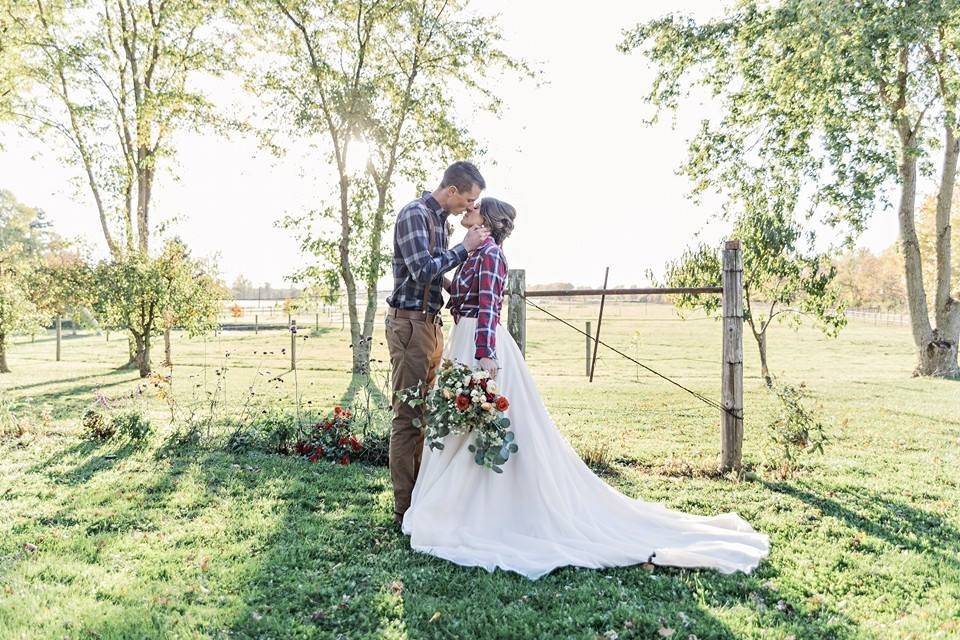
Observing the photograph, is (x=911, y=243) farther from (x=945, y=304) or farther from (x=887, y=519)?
(x=887, y=519)

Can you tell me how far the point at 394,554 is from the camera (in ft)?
13.1

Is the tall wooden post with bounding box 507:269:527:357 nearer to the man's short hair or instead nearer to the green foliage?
the man's short hair

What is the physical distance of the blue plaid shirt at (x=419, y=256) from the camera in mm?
4055

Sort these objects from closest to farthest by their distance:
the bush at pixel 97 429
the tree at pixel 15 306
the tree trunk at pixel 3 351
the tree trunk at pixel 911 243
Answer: the bush at pixel 97 429
the tree trunk at pixel 911 243
the tree at pixel 15 306
the tree trunk at pixel 3 351

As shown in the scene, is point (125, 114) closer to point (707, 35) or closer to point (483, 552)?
point (707, 35)

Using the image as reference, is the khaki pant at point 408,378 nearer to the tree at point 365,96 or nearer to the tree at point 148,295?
the tree at point 365,96

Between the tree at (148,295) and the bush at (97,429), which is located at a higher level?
the tree at (148,295)

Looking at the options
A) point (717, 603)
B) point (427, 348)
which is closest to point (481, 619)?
point (717, 603)

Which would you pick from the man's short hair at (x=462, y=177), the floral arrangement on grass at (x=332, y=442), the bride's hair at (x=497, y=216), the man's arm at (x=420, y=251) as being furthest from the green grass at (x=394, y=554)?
the man's short hair at (x=462, y=177)

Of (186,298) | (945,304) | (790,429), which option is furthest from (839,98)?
(186,298)

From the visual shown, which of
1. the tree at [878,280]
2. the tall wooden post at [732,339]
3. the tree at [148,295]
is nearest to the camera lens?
the tall wooden post at [732,339]

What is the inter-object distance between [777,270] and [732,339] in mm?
8668

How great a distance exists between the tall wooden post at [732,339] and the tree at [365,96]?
1155 cm

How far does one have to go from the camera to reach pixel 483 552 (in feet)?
12.6
